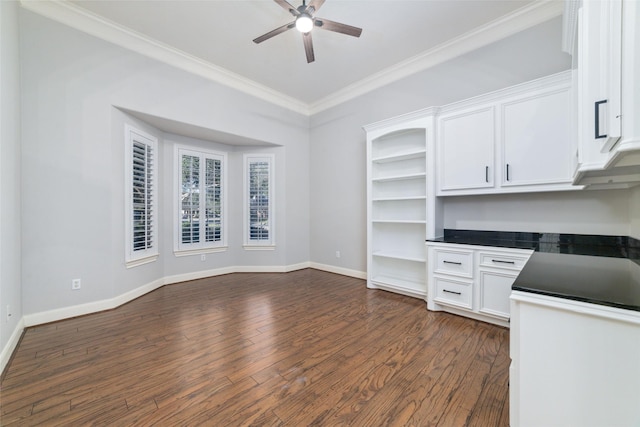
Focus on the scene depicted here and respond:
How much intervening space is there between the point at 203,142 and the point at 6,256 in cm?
306

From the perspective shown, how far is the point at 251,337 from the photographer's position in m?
2.39

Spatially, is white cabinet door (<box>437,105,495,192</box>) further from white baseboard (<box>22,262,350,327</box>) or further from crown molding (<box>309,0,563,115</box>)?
white baseboard (<box>22,262,350,327</box>)

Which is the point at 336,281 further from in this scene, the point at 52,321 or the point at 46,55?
the point at 46,55

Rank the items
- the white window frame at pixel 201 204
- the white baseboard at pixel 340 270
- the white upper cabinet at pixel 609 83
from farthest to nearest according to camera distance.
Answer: the white baseboard at pixel 340 270, the white window frame at pixel 201 204, the white upper cabinet at pixel 609 83

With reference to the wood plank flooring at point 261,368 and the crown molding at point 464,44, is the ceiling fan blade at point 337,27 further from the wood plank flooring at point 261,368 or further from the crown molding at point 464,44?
the wood plank flooring at point 261,368

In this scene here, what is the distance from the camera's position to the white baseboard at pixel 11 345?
1.92 metres

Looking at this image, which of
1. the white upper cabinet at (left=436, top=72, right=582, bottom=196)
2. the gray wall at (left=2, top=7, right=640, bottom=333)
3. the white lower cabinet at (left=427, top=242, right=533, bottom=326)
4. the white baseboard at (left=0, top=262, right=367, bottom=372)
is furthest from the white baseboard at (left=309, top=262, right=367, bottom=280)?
the white upper cabinet at (left=436, top=72, right=582, bottom=196)

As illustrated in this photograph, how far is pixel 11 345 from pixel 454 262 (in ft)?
14.2

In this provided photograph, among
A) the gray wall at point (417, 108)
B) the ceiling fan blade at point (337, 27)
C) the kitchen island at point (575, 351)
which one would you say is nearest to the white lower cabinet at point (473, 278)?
the gray wall at point (417, 108)

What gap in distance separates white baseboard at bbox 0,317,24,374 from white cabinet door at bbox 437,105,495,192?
445 centimetres

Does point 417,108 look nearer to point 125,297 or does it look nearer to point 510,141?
point 510,141

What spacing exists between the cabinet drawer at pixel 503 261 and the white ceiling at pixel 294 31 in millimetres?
2648

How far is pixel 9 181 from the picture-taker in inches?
85.2

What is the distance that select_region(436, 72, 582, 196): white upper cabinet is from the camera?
94.3 inches
